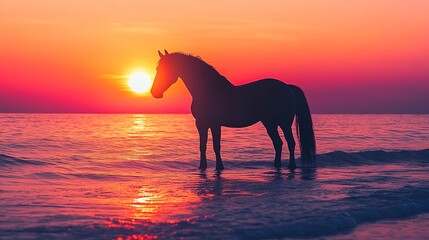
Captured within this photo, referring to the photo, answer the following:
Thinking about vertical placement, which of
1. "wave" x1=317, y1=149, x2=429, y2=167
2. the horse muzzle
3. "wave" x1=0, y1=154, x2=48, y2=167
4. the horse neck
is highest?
the horse neck

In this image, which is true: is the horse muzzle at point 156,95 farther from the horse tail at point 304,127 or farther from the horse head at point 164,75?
the horse tail at point 304,127

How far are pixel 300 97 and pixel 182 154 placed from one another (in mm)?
6414

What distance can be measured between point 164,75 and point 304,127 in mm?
3475

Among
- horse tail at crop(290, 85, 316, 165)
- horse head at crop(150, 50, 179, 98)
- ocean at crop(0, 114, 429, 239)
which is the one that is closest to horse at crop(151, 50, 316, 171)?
horse head at crop(150, 50, 179, 98)

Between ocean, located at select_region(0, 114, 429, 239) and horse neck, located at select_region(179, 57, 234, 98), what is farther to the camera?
horse neck, located at select_region(179, 57, 234, 98)

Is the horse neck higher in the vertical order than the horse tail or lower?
higher

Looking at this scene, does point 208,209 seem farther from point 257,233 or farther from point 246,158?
point 246,158

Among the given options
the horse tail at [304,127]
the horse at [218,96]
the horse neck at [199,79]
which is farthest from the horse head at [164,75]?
the horse tail at [304,127]

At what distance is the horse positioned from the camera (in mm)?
12516

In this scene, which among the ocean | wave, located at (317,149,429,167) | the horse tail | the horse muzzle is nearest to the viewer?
the ocean

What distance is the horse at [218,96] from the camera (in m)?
12.5

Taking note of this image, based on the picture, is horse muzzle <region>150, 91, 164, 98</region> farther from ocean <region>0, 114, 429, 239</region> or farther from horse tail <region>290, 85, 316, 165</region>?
horse tail <region>290, 85, 316, 165</region>

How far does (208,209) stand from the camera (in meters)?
7.20

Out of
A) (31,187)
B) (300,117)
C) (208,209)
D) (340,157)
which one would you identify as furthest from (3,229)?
(340,157)
